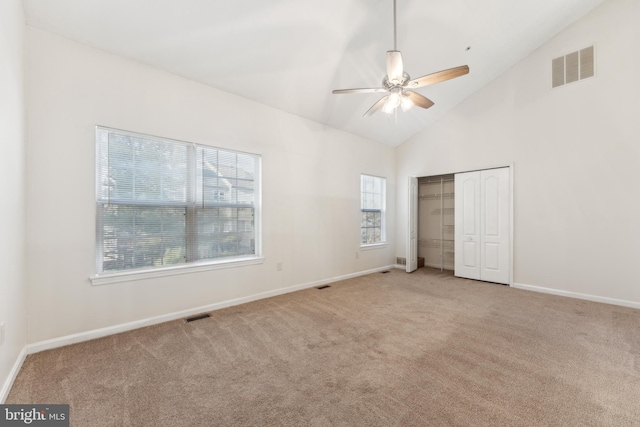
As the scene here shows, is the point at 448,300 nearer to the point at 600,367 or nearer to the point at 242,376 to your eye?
the point at 600,367

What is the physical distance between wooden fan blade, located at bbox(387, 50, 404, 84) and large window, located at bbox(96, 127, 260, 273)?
224 cm

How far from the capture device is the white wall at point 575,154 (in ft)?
11.7

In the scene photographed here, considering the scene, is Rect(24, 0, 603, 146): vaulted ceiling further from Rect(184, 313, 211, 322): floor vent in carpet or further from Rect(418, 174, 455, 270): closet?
Rect(184, 313, 211, 322): floor vent in carpet

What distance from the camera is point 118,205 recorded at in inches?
113

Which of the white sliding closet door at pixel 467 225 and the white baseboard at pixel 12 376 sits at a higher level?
the white sliding closet door at pixel 467 225

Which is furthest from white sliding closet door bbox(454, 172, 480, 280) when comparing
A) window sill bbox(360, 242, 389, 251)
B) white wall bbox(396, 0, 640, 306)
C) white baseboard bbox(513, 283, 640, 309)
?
window sill bbox(360, 242, 389, 251)

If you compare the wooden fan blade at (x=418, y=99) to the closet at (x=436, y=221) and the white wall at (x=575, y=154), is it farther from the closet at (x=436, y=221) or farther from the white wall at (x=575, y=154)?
the closet at (x=436, y=221)

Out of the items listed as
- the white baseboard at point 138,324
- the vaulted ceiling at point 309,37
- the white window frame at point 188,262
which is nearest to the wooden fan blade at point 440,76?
the vaulted ceiling at point 309,37

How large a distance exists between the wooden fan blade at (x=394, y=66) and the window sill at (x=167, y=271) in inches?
116

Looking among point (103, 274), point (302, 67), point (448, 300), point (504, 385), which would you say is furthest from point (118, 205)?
point (448, 300)

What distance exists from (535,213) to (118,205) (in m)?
6.06

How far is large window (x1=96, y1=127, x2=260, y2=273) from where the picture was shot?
9.26ft

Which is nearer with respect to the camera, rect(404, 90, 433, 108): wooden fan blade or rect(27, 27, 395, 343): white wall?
rect(27, 27, 395, 343): white wall

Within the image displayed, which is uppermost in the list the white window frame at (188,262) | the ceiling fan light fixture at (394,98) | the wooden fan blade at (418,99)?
the wooden fan blade at (418,99)
